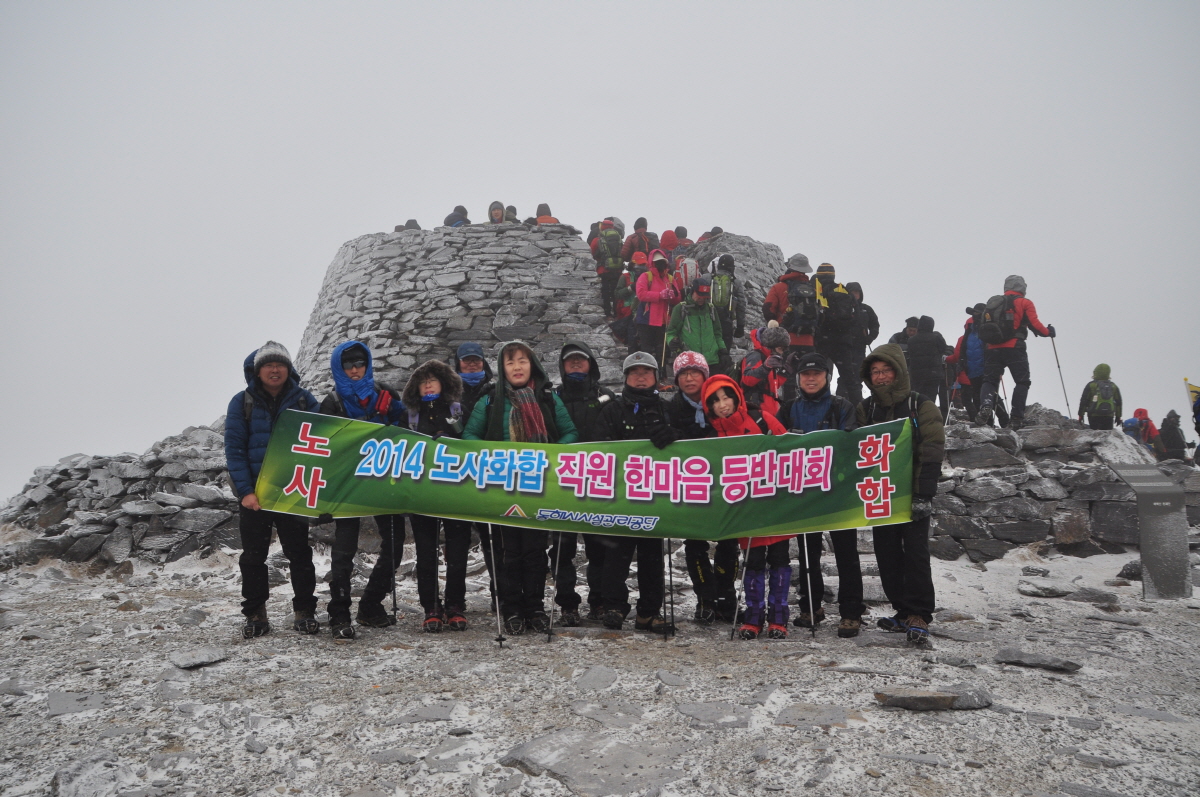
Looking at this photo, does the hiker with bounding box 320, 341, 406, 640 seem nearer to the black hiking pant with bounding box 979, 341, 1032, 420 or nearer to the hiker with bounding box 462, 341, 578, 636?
the hiker with bounding box 462, 341, 578, 636

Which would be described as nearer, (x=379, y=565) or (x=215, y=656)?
(x=215, y=656)

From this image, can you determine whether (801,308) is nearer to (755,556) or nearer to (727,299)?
(727,299)

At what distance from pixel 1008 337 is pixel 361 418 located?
7971mm

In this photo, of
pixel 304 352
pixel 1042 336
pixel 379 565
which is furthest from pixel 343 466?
pixel 304 352

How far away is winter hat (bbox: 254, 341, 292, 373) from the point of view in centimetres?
482

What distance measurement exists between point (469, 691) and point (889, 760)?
206cm

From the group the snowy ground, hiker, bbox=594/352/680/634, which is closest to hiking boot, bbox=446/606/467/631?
the snowy ground

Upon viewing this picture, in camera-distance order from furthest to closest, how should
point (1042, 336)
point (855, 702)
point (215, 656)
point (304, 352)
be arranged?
point (304, 352) < point (1042, 336) < point (215, 656) < point (855, 702)

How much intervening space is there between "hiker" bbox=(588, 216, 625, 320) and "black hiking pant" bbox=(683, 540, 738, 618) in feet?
25.0

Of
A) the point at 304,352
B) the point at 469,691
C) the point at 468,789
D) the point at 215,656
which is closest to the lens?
the point at 468,789

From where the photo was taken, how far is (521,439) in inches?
196

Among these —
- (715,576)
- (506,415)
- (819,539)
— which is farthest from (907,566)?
(506,415)

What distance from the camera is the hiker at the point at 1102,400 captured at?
10.4 meters

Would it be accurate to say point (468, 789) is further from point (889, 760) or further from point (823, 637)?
point (823, 637)
